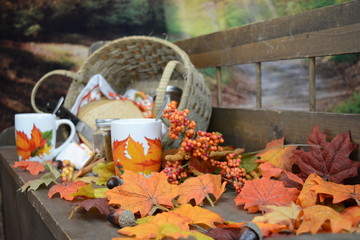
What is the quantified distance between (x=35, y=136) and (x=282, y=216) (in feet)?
2.12

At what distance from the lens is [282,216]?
0.47 metres

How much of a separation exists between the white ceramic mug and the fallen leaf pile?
0.4 inches

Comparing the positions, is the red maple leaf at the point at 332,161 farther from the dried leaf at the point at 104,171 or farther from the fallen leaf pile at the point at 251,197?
the dried leaf at the point at 104,171

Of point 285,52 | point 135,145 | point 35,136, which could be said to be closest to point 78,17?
point 35,136

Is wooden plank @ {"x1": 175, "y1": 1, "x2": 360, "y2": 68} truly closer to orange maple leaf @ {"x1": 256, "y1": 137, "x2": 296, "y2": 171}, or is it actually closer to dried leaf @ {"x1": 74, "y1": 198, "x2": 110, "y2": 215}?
orange maple leaf @ {"x1": 256, "y1": 137, "x2": 296, "y2": 171}

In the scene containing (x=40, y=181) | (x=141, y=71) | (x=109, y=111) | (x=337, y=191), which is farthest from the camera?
(x=141, y=71)

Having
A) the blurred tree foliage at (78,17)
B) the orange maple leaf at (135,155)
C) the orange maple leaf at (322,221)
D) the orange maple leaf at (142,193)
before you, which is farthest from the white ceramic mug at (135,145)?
the blurred tree foliage at (78,17)

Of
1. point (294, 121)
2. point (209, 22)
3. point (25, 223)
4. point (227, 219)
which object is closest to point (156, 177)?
point (227, 219)

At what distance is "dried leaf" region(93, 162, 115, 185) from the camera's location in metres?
0.78

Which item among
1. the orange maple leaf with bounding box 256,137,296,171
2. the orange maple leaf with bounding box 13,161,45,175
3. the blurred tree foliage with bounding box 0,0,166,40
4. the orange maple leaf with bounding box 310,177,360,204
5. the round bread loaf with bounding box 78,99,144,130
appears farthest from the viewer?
the blurred tree foliage with bounding box 0,0,166,40

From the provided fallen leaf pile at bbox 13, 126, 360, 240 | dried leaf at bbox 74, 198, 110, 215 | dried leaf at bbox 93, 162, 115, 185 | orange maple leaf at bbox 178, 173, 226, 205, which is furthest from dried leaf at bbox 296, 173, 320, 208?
dried leaf at bbox 93, 162, 115, 185

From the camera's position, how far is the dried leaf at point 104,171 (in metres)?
0.78

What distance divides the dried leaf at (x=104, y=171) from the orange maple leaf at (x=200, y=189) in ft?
0.75

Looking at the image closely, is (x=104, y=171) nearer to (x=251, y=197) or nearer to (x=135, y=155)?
(x=135, y=155)
